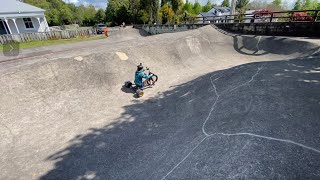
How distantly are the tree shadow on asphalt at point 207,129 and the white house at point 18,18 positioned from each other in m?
32.4

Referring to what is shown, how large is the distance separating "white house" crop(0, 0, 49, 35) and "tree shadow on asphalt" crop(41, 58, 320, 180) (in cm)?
3237

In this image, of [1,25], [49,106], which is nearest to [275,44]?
[49,106]

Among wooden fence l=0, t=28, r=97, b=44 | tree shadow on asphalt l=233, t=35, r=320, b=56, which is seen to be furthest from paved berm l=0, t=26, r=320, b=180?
wooden fence l=0, t=28, r=97, b=44

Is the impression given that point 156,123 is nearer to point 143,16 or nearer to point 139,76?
point 139,76

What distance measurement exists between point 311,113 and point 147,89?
24.5 ft

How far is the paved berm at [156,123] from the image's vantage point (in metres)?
4.10

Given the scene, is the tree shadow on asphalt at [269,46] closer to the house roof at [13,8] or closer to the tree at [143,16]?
the house roof at [13,8]

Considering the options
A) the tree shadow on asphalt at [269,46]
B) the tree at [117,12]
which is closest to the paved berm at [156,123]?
the tree shadow on asphalt at [269,46]

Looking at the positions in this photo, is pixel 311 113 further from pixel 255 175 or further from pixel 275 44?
pixel 275 44

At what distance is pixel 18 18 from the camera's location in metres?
31.2

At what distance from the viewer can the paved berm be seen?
410 centimetres

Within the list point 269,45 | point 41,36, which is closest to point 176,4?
point 41,36

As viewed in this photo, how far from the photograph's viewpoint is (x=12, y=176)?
5191mm

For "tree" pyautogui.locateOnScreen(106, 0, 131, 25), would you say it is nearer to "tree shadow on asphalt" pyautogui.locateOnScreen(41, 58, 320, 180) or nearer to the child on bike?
the child on bike
